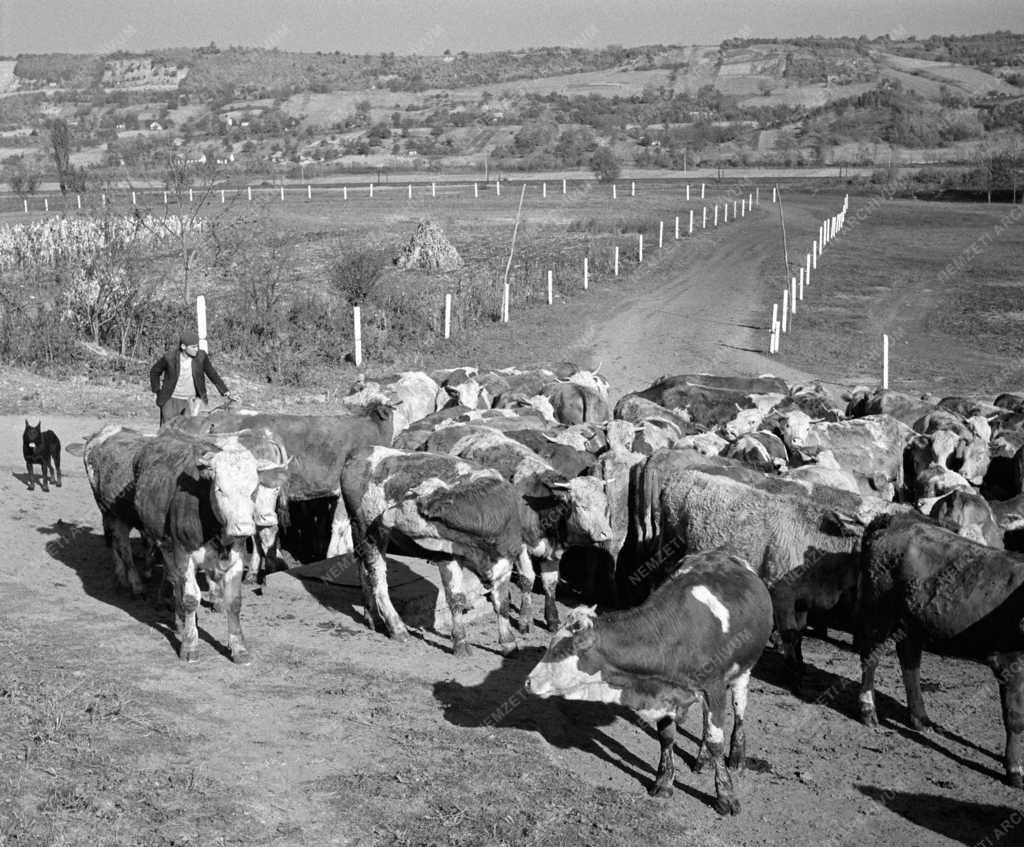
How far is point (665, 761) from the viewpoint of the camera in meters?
8.27

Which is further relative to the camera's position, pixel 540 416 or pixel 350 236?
pixel 350 236

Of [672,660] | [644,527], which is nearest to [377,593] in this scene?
[644,527]

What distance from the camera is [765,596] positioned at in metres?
8.89

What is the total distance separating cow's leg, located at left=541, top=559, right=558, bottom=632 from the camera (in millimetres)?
11328

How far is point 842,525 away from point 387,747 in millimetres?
4304

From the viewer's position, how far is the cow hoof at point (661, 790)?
323 inches

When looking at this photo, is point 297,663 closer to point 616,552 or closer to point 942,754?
point 616,552

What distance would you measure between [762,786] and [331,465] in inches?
257

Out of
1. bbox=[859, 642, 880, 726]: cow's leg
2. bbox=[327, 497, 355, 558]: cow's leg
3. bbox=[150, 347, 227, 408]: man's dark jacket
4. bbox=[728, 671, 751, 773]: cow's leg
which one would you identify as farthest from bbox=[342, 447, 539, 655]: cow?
bbox=[150, 347, 227, 408]: man's dark jacket

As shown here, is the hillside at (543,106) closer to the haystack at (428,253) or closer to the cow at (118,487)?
the haystack at (428,253)

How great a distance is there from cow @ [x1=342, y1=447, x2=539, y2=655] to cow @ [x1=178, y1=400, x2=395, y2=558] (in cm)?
181

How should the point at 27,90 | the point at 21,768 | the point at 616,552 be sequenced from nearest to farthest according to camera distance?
the point at 21,768 → the point at 616,552 → the point at 27,90

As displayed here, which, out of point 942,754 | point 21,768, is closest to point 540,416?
point 942,754

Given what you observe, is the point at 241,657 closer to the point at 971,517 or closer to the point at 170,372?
the point at 170,372
